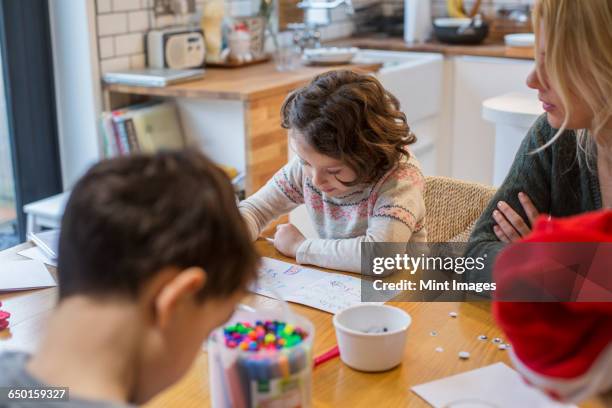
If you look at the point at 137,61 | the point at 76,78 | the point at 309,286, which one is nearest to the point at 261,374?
the point at 309,286

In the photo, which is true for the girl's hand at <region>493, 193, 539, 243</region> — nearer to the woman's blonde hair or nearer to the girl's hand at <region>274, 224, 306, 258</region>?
the woman's blonde hair

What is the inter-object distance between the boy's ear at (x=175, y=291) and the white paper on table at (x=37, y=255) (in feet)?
2.94

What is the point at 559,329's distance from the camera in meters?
0.75

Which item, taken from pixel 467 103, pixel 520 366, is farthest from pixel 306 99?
pixel 467 103

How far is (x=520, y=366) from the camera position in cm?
79

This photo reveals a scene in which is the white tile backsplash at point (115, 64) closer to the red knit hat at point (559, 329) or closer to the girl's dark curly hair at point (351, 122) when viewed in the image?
the girl's dark curly hair at point (351, 122)

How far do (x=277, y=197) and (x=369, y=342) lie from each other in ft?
2.50

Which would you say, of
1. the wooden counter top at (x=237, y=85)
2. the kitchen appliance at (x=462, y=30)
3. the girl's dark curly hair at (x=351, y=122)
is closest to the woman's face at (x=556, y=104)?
the girl's dark curly hair at (x=351, y=122)

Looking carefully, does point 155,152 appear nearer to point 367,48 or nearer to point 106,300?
point 106,300

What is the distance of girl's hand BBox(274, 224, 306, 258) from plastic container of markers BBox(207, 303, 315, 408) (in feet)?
2.02

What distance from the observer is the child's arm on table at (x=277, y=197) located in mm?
Result: 1853

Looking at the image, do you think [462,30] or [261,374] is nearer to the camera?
[261,374]

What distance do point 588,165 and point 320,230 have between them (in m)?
0.61

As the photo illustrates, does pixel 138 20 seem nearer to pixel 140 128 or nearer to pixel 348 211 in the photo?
pixel 140 128
